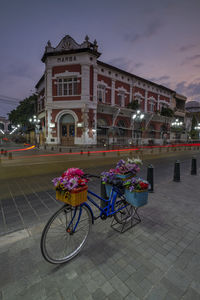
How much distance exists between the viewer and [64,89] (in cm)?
2261

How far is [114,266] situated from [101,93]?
25590mm

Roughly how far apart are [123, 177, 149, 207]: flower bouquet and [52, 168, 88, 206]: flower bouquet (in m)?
0.91

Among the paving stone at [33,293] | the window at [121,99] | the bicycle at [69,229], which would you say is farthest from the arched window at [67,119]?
the paving stone at [33,293]

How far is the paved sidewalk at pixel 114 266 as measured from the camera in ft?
5.63

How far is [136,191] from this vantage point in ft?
8.34

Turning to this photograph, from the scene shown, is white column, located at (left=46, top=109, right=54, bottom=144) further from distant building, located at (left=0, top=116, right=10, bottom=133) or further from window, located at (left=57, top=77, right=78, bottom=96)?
distant building, located at (left=0, top=116, right=10, bottom=133)

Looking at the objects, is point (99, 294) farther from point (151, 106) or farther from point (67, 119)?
point (151, 106)

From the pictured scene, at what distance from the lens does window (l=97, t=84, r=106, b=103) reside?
81.0 ft

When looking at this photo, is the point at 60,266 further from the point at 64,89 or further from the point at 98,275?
the point at 64,89

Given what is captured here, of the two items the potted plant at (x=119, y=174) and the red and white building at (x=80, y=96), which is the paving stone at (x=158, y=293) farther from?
the red and white building at (x=80, y=96)

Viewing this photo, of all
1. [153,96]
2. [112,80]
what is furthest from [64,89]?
[153,96]

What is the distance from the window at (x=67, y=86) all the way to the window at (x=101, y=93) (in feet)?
13.7

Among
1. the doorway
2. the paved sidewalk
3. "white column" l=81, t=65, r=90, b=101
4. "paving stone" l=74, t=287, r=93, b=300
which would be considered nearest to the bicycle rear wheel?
the paved sidewalk

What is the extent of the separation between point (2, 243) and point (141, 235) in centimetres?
243
